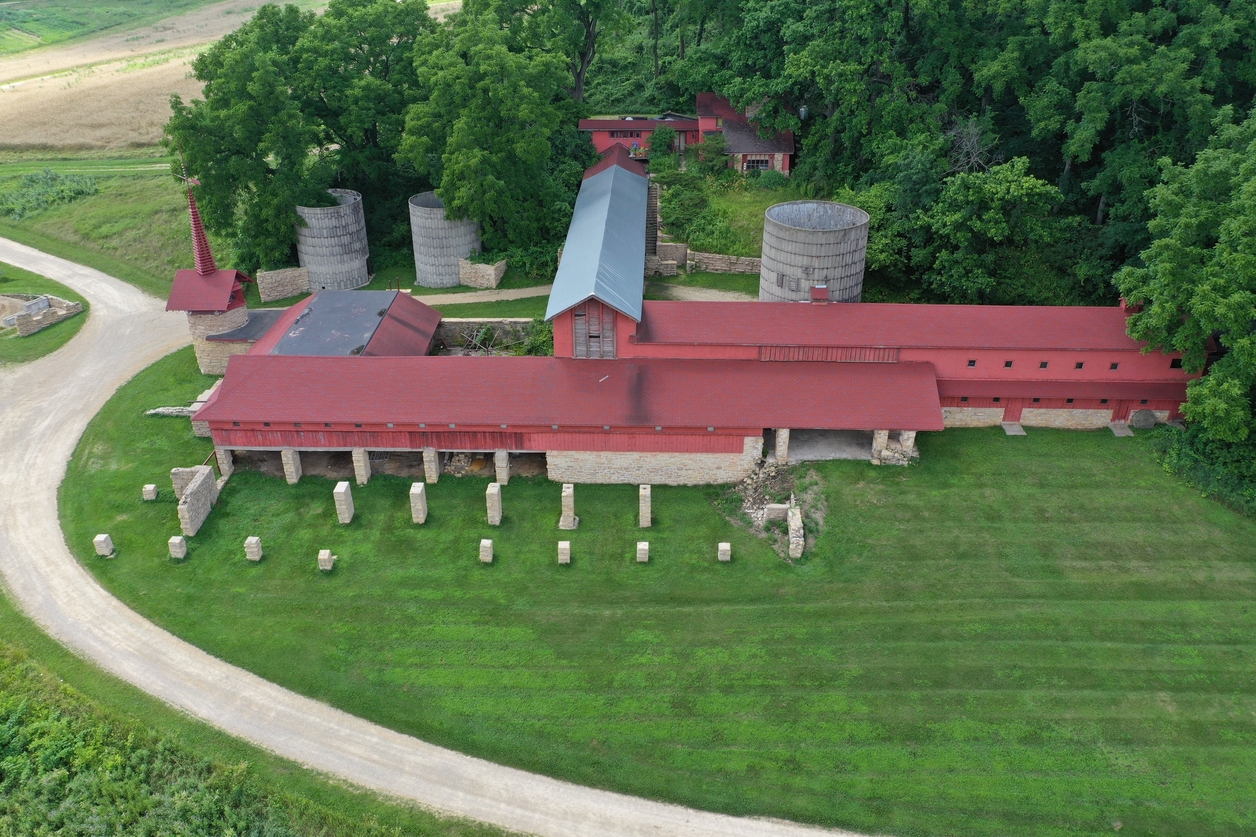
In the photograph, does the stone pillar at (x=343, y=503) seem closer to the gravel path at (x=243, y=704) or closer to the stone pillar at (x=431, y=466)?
the stone pillar at (x=431, y=466)

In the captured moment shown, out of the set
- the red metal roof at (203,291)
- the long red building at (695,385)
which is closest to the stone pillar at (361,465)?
the long red building at (695,385)

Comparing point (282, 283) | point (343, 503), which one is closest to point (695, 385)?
point (343, 503)

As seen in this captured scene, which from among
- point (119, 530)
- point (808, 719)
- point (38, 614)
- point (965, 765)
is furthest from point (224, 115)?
point (965, 765)

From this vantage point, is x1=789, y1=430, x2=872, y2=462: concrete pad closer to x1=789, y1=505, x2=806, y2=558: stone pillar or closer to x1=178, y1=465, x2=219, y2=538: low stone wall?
x1=789, y1=505, x2=806, y2=558: stone pillar

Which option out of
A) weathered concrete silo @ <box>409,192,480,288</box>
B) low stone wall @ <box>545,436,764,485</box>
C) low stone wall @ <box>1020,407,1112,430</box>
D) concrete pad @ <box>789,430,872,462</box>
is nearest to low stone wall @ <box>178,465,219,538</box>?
low stone wall @ <box>545,436,764,485</box>

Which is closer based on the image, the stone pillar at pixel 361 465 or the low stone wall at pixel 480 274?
the stone pillar at pixel 361 465

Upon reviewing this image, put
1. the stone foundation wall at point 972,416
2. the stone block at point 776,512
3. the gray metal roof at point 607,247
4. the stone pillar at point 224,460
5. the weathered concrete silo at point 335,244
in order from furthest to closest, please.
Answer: the weathered concrete silo at point 335,244
the stone foundation wall at point 972,416
the gray metal roof at point 607,247
the stone pillar at point 224,460
the stone block at point 776,512

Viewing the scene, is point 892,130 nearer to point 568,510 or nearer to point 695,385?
point 695,385
